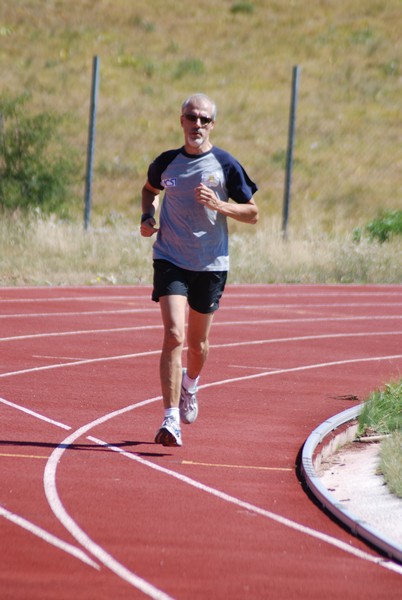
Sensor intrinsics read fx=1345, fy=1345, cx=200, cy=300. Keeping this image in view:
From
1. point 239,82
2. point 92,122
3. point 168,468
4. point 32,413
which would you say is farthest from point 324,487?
point 239,82

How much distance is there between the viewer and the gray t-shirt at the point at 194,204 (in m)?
8.62

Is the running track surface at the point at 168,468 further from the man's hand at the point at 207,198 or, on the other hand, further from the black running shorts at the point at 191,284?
the man's hand at the point at 207,198

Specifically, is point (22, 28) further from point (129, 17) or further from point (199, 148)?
point (199, 148)

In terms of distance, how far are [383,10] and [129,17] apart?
12.3 meters

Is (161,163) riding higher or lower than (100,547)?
higher

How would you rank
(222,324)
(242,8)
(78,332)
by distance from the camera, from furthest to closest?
(242,8) → (222,324) → (78,332)

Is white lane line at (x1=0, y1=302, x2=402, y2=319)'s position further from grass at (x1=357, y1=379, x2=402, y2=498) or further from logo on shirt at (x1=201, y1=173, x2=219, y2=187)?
logo on shirt at (x1=201, y1=173, x2=219, y2=187)

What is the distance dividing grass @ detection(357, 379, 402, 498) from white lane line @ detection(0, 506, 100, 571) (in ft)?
8.23

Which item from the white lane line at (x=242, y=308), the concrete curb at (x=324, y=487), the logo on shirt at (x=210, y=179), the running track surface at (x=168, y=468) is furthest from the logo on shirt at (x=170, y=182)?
the white lane line at (x=242, y=308)

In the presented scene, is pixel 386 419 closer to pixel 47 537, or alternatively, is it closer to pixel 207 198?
pixel 207 198

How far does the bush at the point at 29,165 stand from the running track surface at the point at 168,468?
16.0 meters

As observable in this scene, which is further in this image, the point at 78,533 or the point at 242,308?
the point at 242,308

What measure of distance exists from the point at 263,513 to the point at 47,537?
1.33 m

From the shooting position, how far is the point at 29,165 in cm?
3256
